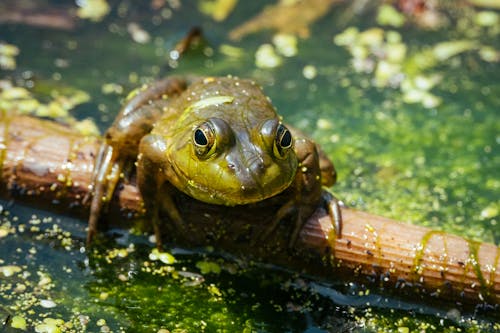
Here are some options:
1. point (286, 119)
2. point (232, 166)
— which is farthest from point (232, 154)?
point (286, 119)

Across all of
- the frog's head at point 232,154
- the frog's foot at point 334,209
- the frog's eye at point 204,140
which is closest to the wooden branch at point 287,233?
the frog's foot at point 334,209

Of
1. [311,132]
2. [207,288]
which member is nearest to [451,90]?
[311,132]

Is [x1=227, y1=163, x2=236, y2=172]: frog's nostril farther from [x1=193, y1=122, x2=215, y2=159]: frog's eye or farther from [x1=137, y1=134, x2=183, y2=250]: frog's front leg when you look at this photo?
[x1=137, y1=134, x2=183, y2=250]: frog's front leg

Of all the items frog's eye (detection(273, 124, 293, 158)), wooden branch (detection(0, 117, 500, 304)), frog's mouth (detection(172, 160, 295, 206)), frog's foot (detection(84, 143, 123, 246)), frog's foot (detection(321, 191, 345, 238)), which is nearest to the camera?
frog's mouth (detection(172, 160, 295, 206))

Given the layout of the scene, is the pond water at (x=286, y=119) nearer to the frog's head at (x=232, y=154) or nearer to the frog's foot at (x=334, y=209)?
the frog's foot at (x=334, y=209)

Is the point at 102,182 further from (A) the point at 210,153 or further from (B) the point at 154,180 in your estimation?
(A) the point at 210,153

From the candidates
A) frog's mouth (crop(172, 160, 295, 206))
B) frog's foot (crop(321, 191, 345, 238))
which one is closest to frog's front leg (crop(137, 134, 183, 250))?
frog's mouth (crop(172, 160, 295, 206))
